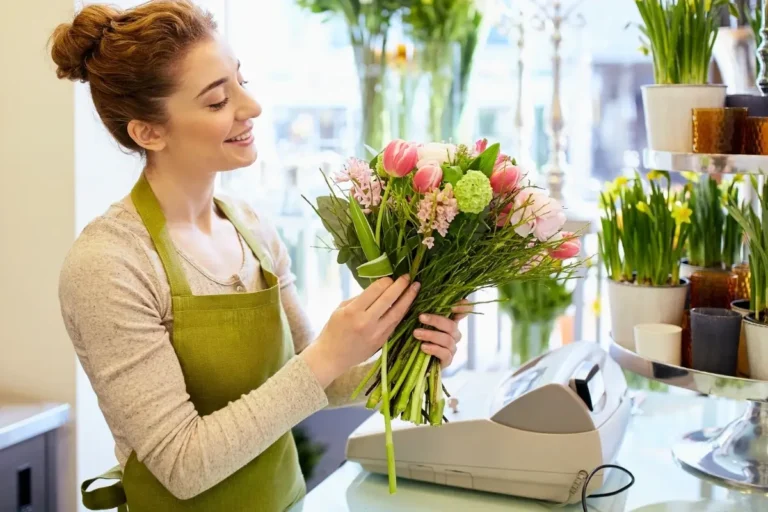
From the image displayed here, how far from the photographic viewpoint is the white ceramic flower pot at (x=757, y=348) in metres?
1.36

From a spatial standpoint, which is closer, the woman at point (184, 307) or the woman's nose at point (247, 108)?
the woman at point (184, 307)

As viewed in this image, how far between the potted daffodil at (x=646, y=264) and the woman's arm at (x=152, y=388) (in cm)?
65

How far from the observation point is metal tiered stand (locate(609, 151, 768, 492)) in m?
1.36

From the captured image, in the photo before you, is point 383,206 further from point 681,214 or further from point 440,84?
point 440,84

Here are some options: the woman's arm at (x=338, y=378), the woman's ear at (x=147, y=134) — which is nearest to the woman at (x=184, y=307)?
the woman's ear at (x=147, y=134)

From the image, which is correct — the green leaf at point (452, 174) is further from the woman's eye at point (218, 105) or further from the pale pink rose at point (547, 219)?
the woman's eye at point (218, 105)

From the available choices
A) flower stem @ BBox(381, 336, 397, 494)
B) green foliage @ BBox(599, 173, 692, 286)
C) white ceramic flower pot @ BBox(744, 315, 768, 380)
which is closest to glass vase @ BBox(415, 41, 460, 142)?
green foliage @ BBox(599, 173, 692, 286)

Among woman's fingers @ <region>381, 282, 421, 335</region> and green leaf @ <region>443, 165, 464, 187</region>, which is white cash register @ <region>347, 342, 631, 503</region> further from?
green leaf @ <region>443, 165, 464, 187</region>

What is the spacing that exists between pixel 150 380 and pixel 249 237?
0.39 metres

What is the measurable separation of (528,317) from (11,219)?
1.53 m

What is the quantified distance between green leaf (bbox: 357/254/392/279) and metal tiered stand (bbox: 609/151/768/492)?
1.73 ft

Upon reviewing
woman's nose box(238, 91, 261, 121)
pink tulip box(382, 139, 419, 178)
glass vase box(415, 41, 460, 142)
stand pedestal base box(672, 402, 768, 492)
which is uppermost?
glass vase box(415, 41, 460, 142)

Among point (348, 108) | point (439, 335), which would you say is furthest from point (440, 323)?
point (348, 108)

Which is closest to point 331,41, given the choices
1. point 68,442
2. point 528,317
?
point 528,317
